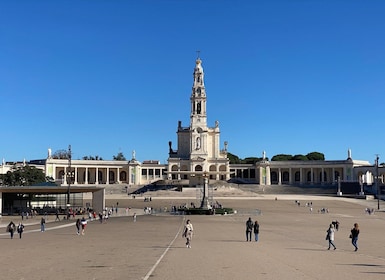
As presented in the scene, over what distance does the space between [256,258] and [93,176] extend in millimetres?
112867

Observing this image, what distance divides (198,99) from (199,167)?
57.4ft

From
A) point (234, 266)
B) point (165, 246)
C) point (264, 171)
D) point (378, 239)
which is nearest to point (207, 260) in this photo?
point (234, 266)

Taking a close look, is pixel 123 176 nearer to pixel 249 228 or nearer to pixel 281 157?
pixel 281 157

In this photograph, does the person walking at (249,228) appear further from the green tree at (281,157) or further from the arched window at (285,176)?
the green tree at (281,157)

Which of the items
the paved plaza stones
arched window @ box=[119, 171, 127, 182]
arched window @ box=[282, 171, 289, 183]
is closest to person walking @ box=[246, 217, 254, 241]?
the paved plaza stones

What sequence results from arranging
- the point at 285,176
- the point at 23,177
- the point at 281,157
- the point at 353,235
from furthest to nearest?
the point at 281,157 → the point at 285,176 → the point at 23,177 → the point at 353,235

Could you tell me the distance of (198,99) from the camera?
415 feet

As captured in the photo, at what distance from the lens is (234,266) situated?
1555 cm

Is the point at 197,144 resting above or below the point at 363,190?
above

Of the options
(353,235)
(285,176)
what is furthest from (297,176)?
(353,235)

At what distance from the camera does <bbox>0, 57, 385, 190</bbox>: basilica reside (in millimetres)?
117750

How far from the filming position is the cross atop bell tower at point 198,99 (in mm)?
125625

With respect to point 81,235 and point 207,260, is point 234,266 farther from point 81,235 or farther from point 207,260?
point 81,235

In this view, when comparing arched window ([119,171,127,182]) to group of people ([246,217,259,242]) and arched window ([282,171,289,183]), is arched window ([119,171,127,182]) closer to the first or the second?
arched window ([282,171,289,183])
